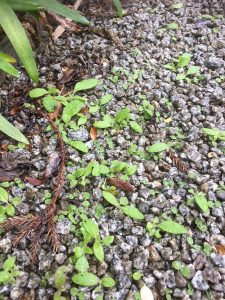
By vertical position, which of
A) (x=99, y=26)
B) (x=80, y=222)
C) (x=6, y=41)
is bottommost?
(x=80, y=222)

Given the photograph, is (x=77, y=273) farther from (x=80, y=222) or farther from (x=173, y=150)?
(x=173, y=150)

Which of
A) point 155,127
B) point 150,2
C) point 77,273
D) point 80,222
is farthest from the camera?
point 150,2

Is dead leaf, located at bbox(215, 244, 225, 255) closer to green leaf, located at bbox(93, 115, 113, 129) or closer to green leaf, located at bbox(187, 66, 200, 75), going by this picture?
green leaf, located at bbox(93, 115, 113, 129)

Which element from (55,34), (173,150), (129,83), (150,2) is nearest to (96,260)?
(173,150)

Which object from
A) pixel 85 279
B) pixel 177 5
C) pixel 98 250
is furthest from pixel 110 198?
pixel 177 5

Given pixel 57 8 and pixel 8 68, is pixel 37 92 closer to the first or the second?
pixel 8 68

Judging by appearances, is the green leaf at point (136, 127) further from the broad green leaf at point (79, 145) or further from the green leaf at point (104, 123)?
the broad green leaf at point (79, 145)

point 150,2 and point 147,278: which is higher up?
point 150,2

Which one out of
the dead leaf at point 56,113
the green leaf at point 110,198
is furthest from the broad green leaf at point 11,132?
the green leaf at point 110,198
